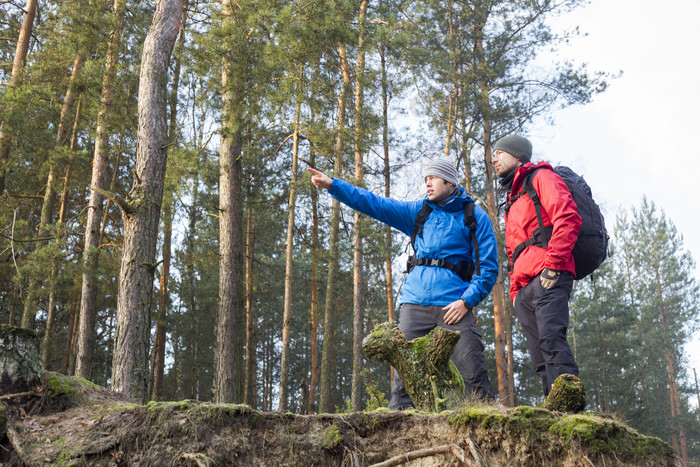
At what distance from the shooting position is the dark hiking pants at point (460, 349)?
3.44 metres

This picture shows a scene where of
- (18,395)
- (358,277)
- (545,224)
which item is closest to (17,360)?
(18,395)

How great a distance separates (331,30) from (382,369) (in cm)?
2474

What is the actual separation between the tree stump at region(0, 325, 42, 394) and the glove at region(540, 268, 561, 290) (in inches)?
126

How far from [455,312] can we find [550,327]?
0.63 meters

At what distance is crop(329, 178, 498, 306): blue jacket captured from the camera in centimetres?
375

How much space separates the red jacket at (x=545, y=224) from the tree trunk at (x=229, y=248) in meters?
7.22

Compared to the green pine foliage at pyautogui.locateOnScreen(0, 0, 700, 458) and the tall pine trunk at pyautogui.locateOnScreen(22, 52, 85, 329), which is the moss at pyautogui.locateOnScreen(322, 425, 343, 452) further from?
the tall pine trunk at pyautogui.locateOnScreen(22, 52, 85, 329)

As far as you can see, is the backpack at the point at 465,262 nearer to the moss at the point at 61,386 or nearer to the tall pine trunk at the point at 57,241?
the moss at the point at 61,386

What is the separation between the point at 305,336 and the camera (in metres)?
32.6

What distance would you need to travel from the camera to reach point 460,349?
3.55 m

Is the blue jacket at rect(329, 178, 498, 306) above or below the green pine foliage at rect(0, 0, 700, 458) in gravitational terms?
below

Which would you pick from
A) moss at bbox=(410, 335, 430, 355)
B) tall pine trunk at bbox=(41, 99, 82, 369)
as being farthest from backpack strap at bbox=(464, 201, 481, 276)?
tall pine trunk at bbox=(41, 99, 82, 369)

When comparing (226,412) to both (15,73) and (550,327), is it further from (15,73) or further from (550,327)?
(15,73)

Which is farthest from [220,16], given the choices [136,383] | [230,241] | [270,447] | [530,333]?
[270,447]
